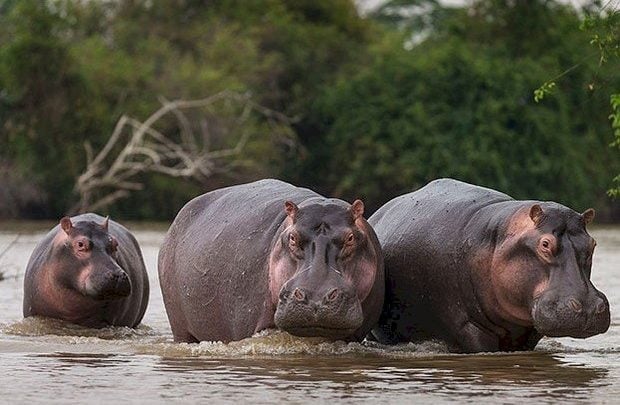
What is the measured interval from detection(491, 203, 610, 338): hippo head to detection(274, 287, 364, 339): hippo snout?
0.85 metres

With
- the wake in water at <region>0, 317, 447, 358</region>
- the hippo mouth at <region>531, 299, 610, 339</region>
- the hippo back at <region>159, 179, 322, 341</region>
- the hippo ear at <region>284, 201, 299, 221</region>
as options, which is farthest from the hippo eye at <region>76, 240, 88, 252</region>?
the hippo mouth at <region>531, 299, 610, 339</region>

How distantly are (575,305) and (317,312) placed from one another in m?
1.17

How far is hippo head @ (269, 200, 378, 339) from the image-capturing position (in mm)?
7422

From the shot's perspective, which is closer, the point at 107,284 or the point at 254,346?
the point at 254,346

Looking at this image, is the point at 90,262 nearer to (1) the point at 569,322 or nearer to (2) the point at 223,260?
(2) the point at 223,260

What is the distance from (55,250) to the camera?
1061 centimetres

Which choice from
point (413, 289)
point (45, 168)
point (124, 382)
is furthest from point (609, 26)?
point (45, 168)

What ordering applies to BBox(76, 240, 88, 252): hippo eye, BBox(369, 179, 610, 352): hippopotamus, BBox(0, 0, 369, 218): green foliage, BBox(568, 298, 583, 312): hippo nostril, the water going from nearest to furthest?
the water
BBox(568, 298, 583, 312): hippo nostril
BBox(369, 179, 610, 352): hippopotamus
BBox(76, 240, 88, 252): hippo eye
BBox(0, 0, 369, 218): green foliage

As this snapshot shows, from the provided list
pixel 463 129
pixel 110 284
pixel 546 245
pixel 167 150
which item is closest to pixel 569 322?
pixel 546 245

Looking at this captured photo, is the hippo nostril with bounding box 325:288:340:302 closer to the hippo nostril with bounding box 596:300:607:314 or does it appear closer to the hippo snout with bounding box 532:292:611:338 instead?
the hippo snout with bounding box 532:292:611:338

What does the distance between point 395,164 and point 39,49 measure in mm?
8457

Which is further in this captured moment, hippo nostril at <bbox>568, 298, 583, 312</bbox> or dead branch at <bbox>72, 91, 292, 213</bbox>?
dead branch at <bbox>72, 91, 292, 213</bbox>

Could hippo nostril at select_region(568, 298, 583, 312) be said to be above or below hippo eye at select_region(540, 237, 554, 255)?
below

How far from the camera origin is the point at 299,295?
291 inches
